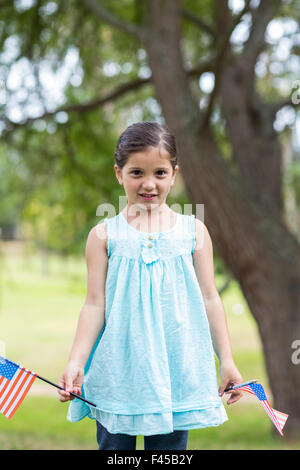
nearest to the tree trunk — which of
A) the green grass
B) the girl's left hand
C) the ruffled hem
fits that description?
the green grass

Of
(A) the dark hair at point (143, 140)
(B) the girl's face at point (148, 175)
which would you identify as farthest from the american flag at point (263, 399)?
(A) the dark hair at point (143, 140)

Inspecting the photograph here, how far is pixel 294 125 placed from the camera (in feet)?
19.2

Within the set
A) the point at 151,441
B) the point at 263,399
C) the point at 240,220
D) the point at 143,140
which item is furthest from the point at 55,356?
the point at 143,140

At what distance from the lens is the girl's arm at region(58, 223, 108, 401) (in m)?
1.83

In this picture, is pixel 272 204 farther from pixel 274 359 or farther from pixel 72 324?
pixel 72 324

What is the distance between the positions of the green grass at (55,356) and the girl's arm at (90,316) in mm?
1773

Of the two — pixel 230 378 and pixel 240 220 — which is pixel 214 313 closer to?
pixel 230 378

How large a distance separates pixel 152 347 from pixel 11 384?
0.48 m

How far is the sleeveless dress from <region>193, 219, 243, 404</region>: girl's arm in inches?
2.0

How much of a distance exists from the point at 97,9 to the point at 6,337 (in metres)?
14.9

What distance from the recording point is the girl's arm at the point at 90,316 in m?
1.83

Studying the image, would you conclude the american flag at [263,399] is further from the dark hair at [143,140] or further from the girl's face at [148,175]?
the dark hair at [143,140]

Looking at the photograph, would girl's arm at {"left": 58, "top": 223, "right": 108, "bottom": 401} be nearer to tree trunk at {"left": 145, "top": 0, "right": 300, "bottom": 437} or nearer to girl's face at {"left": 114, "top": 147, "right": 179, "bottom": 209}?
girl's face at {"left": 114, "top": 147, "right": 179, "bottom": 209}

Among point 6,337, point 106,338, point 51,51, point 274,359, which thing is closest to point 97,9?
point 51,51
